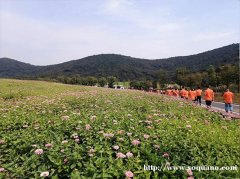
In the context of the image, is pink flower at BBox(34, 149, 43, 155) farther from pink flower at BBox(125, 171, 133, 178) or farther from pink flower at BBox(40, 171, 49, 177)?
pink flower at BBox(125, 171, 133, 178)

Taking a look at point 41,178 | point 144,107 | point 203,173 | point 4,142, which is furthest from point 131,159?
Answer: point 144,107

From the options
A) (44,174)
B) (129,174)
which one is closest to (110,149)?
(129,174)

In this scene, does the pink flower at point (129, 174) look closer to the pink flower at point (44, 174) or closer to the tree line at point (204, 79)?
the pink flower at point (44, 174)

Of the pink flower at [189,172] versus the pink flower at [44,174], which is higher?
the pink flower at [44,174]

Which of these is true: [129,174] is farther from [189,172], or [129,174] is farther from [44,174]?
[44,174]

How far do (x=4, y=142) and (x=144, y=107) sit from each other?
281 inches

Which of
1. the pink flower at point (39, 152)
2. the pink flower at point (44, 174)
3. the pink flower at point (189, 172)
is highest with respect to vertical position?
the pink flower at point (39, 152)

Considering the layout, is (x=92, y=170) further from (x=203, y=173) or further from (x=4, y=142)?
(x=4, y=142)

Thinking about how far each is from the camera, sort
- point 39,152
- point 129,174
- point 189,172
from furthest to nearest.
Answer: point 39,152
point 189,172
point 129,174

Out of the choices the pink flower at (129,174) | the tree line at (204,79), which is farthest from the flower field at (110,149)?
the tree line at (204,79)

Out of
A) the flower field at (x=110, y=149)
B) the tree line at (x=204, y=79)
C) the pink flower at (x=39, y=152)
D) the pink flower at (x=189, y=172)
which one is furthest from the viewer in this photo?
the tree line at (x=204, y=79)

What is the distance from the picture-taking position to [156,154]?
619 centimetres

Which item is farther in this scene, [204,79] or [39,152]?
[204,79]

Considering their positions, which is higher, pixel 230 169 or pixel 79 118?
pixel 79 118
